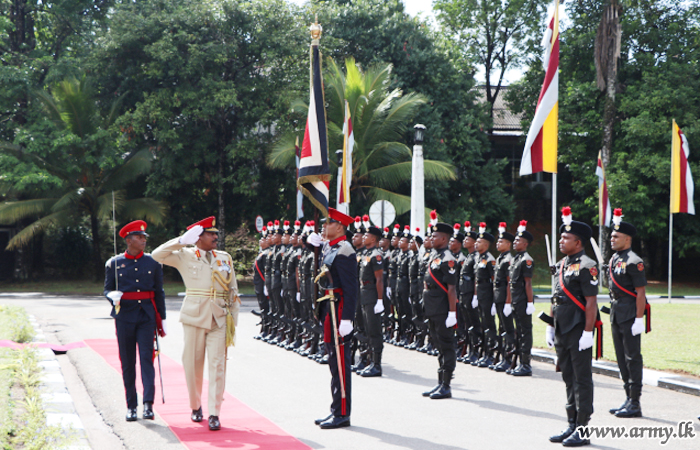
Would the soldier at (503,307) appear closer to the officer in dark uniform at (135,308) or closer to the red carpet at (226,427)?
the red carpet at (226,427)

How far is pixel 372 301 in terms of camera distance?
10219 millimetres

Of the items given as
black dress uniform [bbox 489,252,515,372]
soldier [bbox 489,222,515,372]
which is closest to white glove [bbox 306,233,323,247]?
soldier [bbox 489,222,515,372]

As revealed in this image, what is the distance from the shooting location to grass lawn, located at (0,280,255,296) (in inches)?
977

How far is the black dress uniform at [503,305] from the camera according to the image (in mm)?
9938

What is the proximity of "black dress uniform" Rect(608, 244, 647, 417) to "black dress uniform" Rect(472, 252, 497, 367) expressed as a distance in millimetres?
2821

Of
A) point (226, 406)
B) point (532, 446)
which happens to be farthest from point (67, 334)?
point (532, 446)

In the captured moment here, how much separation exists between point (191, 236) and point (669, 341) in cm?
909

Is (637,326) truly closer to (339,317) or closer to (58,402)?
(339,317)

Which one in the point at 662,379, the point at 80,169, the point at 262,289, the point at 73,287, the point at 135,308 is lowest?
the point at 73,287

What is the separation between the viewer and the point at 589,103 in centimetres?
2905

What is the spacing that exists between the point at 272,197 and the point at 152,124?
5.18 meters

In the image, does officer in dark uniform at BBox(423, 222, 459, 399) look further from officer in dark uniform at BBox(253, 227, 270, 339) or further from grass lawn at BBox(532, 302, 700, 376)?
officer in dark uniform at BBox(253, 227, 270, 339)

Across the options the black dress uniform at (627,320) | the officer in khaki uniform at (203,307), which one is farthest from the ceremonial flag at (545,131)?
the officer in khaki uniform at (203,307)

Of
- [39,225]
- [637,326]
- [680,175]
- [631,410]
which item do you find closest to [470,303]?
[637,326]
